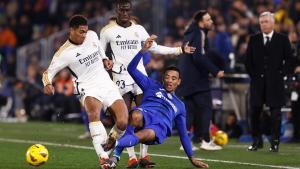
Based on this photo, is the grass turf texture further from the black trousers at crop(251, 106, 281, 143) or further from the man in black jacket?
the man in black jacket

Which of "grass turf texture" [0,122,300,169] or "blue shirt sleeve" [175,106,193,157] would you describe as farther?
"grass turf texture" [0,122,300,169]

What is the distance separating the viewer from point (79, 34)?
12.7m

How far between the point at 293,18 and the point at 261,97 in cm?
637

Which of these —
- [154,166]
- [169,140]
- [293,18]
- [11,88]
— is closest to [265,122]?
[169,140]

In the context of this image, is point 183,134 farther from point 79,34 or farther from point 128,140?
point 79,34

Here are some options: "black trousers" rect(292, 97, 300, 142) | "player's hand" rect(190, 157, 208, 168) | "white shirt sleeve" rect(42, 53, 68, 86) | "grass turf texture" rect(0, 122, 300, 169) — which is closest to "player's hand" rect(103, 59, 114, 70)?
"white shirt sleeve" rect(42, 53, 68, 86)

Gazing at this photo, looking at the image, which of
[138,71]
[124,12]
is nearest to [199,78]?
[124,12]

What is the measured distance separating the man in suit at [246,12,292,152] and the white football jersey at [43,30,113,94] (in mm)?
4198

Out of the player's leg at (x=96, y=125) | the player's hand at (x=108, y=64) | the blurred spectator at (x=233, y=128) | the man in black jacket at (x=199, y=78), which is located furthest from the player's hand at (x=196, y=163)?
the blurred spectator at (x=233, y=128)

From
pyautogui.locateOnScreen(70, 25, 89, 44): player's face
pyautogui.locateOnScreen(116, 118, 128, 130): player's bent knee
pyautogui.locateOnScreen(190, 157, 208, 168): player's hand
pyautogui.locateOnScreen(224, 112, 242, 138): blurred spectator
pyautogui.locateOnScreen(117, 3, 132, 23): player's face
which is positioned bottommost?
pyautogui.locateOnScreen(224, 112, 242, 138): blurred spectator

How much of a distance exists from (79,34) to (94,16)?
17589mm

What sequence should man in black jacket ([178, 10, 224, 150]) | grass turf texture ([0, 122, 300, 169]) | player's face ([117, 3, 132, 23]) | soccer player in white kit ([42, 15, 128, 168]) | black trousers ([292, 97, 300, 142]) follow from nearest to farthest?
soccer player in white kit ([42, 15, 128, 168]) < grass turf texture ([0, 122, 300, 169]) < player's face ([117, 3, 132, 23]) < man in black jacket ([178, 10, 224, 150]) < black trousers ([292, 97, 300, 142])

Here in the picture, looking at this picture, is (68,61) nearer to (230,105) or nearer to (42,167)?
(42,167)

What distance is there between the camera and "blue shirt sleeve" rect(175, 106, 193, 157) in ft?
40.6
